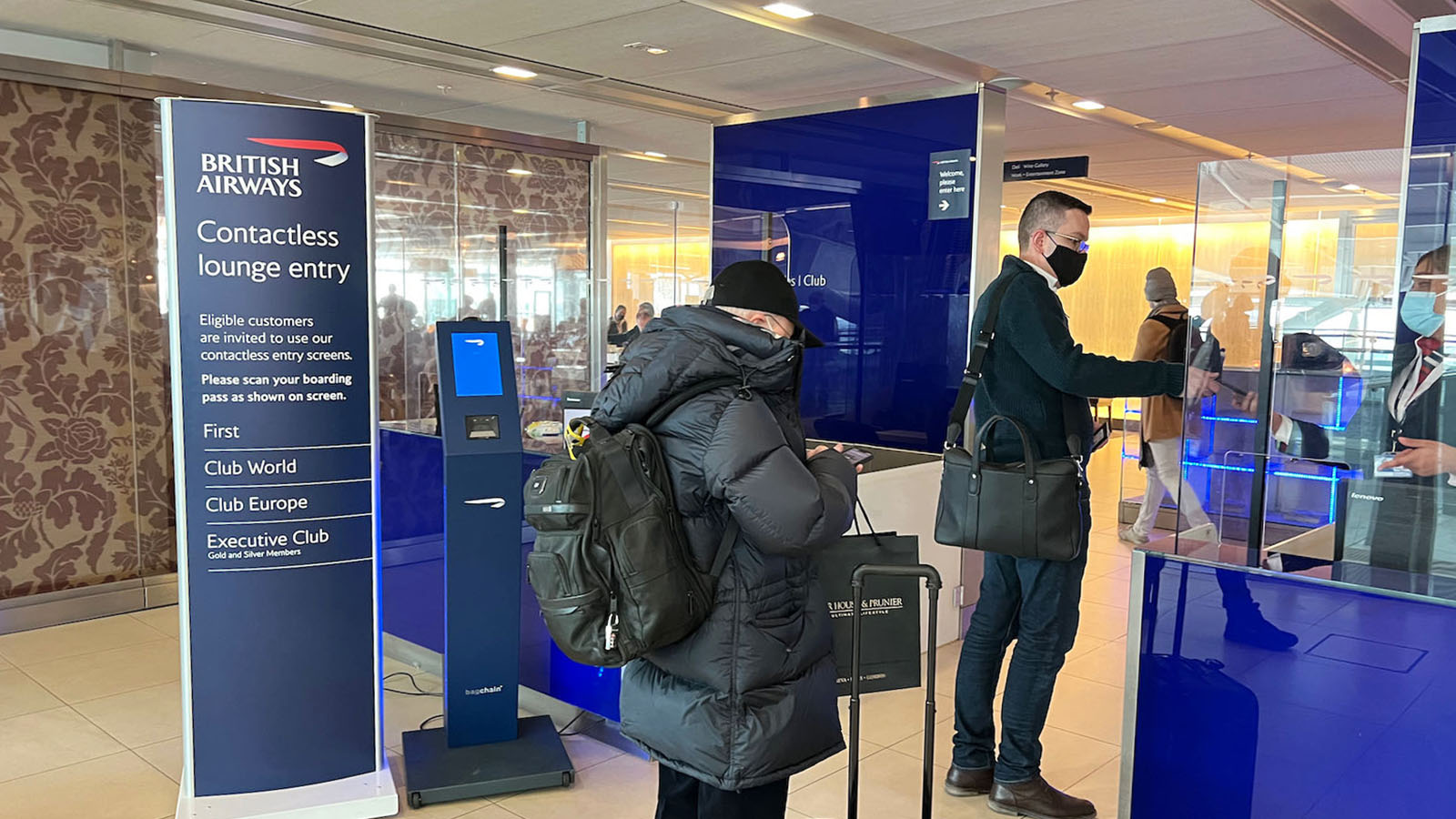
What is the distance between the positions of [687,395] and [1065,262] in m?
1.61

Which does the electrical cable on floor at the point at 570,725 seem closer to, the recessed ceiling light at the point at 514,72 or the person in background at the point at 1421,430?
the person in background at the point at 1421,430

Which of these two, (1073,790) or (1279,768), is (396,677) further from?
(1279,768)

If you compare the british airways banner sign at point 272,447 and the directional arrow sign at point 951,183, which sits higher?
the directional arrow sign at point 951,183

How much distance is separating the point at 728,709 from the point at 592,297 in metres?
5.65

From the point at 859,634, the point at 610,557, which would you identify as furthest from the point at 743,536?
the point at 859,634

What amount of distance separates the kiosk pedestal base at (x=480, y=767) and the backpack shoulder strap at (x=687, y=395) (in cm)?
181

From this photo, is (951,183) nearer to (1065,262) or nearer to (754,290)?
(1065,262)

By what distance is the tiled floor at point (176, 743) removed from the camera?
129 inches

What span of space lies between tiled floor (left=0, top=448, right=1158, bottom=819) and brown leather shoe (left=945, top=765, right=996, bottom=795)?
0.13 feet

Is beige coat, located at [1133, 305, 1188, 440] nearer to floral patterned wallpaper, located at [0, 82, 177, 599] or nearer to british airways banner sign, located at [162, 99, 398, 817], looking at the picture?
british airways banner sign, located at [162, 99, 398, 817]

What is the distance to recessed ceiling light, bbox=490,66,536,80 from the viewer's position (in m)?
5.72

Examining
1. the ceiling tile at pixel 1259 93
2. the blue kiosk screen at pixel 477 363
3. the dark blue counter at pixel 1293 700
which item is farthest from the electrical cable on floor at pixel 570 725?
the ceiling tile at pixel 1259 93

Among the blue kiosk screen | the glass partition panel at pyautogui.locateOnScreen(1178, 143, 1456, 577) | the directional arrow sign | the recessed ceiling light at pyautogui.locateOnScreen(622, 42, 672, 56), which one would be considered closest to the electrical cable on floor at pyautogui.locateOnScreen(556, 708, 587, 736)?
the blue kiosk screen

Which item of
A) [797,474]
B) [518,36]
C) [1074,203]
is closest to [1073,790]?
[1074,203]
